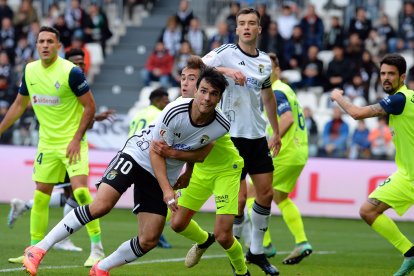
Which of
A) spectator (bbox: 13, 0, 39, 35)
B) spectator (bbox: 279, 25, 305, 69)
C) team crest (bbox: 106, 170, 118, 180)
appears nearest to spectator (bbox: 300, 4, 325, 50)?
spectator (bbox: 279, 25, 305, 69)

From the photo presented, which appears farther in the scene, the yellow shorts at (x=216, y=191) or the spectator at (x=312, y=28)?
the spectator at (x=312, y=28)

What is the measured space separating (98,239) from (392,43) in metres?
14.6

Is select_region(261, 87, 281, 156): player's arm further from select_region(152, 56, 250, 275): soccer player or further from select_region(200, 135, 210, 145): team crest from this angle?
select_region(200, 135, 210, 145): team crest

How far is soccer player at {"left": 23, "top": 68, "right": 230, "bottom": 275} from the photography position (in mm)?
9406

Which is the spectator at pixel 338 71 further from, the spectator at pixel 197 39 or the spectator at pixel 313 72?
the spectator at pixel 197 39

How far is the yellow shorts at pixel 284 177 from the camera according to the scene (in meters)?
13.5

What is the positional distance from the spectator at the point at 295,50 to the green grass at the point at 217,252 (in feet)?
19.8

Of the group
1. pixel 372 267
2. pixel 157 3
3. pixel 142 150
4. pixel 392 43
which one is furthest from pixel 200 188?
pixel 157 3

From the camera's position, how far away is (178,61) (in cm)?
2575

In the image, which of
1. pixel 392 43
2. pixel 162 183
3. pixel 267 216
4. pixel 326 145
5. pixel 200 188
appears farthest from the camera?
pixel 392 43

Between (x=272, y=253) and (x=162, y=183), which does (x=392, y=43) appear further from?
(x=162, y=183)

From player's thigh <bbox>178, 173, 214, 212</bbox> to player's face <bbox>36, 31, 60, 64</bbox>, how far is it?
99.0 inches

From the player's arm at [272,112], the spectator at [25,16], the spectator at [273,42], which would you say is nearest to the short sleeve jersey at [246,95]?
the player's arm at [272,112]

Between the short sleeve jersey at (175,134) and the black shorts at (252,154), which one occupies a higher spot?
the short sleeve jersey at (175,134)
